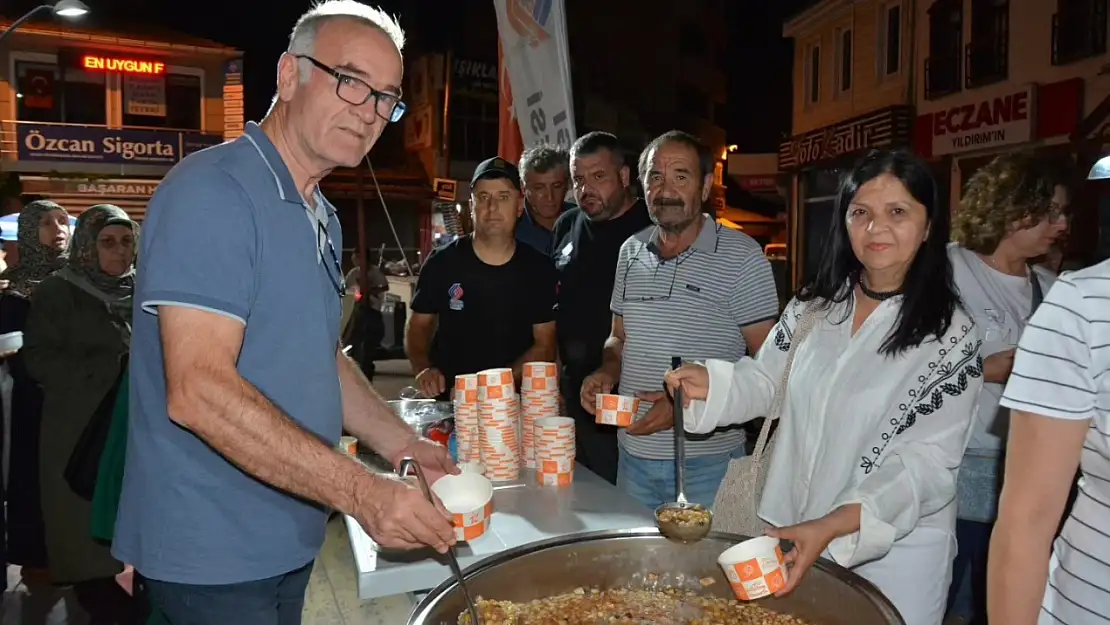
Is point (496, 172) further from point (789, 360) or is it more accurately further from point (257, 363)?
point (257, 363)

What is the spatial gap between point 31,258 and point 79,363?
914 millimetres

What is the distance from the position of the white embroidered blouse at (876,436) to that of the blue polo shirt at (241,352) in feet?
3.99

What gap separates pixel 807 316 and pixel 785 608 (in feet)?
2.58

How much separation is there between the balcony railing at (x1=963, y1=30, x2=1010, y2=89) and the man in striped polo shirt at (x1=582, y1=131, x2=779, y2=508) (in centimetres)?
1141

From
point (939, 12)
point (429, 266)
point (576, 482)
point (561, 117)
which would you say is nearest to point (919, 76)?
point (939, 12)

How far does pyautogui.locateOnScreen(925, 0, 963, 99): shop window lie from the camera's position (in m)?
13.2

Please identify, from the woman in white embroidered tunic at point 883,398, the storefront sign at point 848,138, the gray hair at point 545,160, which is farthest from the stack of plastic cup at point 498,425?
the storefront sign at point 848,138

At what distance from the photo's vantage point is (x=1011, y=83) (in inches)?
465

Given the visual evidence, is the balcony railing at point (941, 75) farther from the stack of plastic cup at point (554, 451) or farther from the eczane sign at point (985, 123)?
the stack of plastic cup at point (554, 451)

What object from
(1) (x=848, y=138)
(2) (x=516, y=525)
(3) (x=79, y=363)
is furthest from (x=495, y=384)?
(1) (x=848, y=138)

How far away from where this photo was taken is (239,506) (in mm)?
1615

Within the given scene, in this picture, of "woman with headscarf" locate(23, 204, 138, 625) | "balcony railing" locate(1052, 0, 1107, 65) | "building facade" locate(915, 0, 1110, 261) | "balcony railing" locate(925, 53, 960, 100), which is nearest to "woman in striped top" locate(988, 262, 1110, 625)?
"woman with headscarf" locate(23, 204, 138, 625)

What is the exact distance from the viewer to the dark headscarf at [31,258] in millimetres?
4336

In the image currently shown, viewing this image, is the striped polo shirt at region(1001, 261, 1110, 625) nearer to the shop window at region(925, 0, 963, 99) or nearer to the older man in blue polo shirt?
the older man in blue polo shirt
